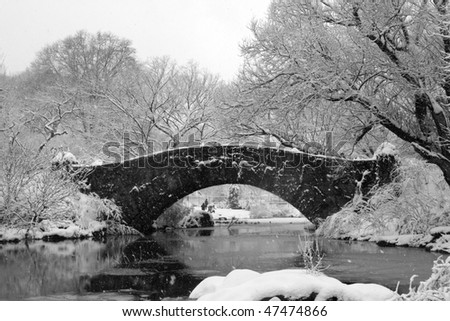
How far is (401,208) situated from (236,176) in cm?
522

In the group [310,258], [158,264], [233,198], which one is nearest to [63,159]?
[158,264]

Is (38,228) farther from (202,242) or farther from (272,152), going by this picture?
(272,152)

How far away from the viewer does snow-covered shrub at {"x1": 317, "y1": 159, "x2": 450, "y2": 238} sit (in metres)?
12.8

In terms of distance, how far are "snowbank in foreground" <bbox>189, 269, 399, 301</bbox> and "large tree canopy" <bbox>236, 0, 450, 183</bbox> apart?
588 cm

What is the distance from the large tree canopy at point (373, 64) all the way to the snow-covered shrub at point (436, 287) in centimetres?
618

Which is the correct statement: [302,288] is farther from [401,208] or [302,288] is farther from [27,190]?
[27,190]

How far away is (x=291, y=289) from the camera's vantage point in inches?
221

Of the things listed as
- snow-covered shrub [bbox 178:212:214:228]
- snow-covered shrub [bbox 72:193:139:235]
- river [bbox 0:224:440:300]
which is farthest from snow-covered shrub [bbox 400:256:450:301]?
snow-covered shrub [bbox 178:212:214:228]

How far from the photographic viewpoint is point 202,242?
48.8ft

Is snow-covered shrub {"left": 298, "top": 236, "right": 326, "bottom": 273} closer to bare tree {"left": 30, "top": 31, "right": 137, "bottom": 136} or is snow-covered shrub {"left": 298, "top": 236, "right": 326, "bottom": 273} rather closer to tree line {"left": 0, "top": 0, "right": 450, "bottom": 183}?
tree line {"left": 0, "top": 0, "right": 450, "bottom": 183}

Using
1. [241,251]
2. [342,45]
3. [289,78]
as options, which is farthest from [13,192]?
[342,45]

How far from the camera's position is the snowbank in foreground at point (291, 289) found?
5.51 metres

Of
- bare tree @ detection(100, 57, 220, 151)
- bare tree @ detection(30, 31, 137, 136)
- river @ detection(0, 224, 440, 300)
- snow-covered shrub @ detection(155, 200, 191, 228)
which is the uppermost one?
bare tree @ detection(30, 31, 137, 136)

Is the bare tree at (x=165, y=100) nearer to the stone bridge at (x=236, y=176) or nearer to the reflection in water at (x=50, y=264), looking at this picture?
the stone bridge at (x=236, y=176)
